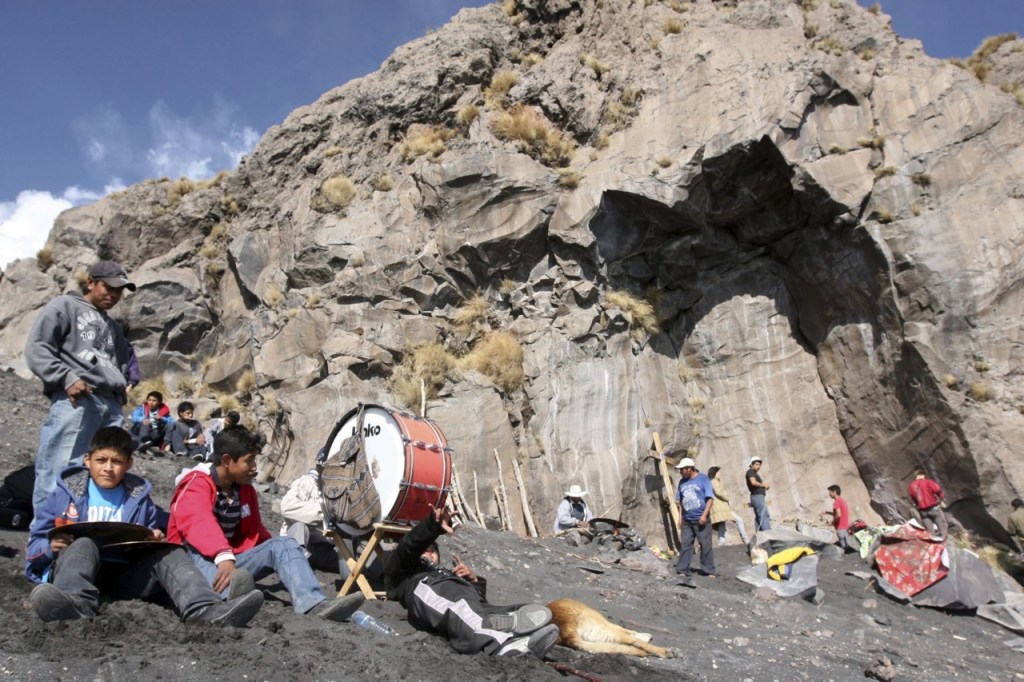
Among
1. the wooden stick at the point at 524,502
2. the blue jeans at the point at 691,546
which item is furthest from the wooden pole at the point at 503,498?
the blue jeans at the point at 691,546

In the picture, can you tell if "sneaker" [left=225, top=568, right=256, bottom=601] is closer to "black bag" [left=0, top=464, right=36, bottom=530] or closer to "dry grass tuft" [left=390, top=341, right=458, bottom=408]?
"black bag" [left=0, top=464, right=36, bottom=530]

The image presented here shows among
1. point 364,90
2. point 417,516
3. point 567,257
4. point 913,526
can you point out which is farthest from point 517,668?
point 364,90

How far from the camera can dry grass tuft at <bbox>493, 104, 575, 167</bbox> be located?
19453mm

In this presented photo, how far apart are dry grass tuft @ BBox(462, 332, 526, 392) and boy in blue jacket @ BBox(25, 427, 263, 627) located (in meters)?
11.8

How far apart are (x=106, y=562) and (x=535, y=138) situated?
53.4ft

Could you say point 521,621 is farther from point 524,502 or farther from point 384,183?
point 384,183

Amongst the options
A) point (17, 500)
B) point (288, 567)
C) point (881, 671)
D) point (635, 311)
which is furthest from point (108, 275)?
point (635, 311)

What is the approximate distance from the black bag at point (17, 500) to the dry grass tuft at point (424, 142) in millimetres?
14536

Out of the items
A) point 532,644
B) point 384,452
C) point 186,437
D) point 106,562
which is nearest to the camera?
point 532,644

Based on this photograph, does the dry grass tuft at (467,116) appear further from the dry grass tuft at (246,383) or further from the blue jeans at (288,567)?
the blue jeans at (288,567)

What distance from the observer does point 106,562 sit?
16.3 feet

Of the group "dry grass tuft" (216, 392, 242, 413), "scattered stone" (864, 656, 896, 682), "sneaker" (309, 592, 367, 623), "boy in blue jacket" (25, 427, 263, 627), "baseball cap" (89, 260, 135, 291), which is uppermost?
"dry grass tuft" (216, 392, 242, 413)

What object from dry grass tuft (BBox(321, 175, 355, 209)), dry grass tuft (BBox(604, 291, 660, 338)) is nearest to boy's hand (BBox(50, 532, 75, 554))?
dry grass tuft (BBox(604, 291, 660, 338))

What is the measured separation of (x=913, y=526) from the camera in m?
12.3
